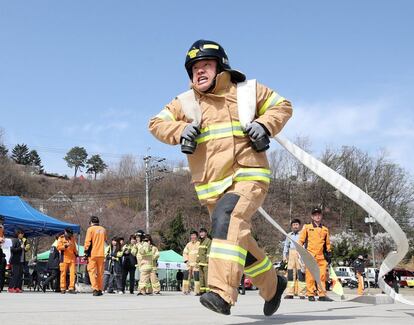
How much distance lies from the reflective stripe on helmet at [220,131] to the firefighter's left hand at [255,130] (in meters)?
0.11

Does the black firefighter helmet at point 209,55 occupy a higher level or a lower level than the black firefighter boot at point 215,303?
higher

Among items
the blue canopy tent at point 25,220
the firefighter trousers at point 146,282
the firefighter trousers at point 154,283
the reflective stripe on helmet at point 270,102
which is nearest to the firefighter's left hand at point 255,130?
the reflective stripe on helmet at point 270,102

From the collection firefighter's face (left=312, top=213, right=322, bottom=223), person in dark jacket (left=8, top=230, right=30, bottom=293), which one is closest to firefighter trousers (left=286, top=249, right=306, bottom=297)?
firefighter's face (left=312, top=213, right=322, bottom=223)

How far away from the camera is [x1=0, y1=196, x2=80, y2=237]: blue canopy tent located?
1783cm

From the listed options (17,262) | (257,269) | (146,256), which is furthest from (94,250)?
(257,269)

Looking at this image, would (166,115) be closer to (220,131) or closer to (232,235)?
(220,131)

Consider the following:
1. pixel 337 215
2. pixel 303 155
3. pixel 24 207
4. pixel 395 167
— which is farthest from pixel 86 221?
pixel 303 155

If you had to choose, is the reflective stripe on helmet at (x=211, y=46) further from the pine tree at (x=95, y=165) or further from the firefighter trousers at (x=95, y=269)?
the pine tree at (x=95, y=165)

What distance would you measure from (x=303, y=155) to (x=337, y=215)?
3211 inches

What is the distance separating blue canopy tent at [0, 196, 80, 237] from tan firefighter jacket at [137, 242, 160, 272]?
3061mm

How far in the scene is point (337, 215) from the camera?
8362cm

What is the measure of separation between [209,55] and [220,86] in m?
0.27

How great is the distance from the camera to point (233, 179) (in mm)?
4176

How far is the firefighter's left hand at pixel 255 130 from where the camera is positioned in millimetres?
4145
